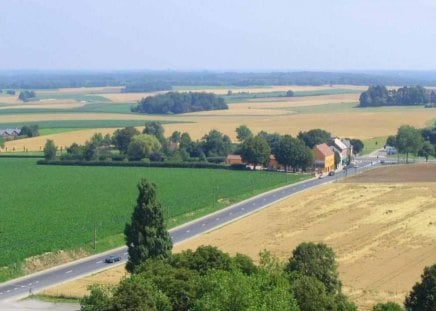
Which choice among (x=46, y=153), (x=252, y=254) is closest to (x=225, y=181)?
(x=46, y=153)

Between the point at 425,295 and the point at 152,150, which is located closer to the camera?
the point at 425,295

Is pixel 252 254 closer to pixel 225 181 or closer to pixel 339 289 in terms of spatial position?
pixel 339 289

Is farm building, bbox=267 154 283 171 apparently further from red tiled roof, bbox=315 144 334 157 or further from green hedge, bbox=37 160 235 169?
green hedge, bbox=37 160 235 169

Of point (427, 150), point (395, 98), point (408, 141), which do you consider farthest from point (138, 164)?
point (395, 98)

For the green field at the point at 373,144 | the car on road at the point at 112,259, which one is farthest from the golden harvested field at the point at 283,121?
the car on road at the point at 112,259

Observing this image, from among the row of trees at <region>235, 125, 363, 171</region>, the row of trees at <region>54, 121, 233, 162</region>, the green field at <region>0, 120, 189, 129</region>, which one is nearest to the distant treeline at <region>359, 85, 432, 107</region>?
the green field at <region>0, 120, 189, 129</region>

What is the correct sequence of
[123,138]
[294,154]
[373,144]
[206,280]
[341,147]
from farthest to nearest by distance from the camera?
[373,144]
[123,138]
[341,147]
[294,154]
[206,280]

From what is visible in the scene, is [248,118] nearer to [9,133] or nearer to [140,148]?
[9,133]
